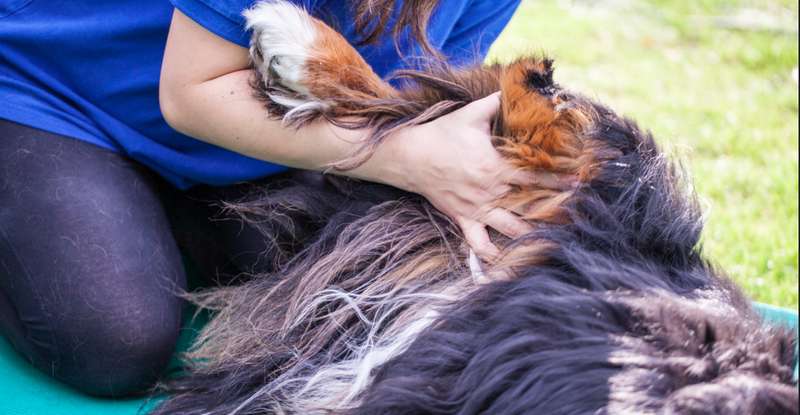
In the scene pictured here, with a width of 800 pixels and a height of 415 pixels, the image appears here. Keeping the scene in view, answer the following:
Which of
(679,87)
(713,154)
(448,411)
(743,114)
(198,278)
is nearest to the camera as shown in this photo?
(448,411)

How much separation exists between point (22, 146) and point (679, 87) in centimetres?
428

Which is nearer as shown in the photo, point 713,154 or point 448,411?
point 448,411

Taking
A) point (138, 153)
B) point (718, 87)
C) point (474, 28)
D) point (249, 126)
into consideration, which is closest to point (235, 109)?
point (249, 126)

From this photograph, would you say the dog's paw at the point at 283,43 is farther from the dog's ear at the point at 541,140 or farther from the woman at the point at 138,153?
the dog's ear at the point at 541,140

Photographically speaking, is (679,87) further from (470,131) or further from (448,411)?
(448,411)

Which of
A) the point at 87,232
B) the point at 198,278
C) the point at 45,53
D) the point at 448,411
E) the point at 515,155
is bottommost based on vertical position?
the point at 198,278

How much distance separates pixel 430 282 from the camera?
6.29 ft

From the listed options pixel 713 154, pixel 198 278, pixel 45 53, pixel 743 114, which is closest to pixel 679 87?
pixel 743 114

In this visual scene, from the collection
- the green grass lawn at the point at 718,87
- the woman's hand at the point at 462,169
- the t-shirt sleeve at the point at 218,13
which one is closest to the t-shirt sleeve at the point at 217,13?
the t-shirt sleeve at the point at 218,13

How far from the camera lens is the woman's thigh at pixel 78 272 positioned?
215 centimetres

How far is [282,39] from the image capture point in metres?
1.90

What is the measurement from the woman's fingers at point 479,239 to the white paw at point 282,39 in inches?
16.8

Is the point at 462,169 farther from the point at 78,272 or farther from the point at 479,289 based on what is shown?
the point at 78,272

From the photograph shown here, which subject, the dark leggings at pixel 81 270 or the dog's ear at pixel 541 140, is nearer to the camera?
the dog's ear at pixel 541 140
